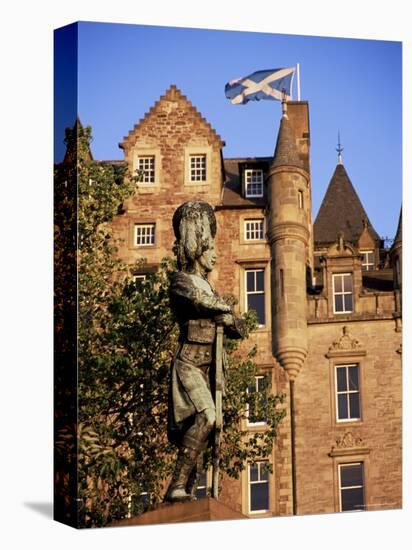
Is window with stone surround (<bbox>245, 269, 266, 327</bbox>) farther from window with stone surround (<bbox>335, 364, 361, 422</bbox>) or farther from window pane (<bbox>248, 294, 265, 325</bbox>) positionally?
window with stone surround (<bbox>335, 364, 361, 422</bbox>)

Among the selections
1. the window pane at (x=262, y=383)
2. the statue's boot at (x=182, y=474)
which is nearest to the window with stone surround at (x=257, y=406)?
the window pane at (x=262, y=383)

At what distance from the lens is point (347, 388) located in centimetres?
3459

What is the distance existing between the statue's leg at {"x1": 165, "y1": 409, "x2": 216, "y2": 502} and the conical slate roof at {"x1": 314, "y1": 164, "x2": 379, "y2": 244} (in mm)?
11536

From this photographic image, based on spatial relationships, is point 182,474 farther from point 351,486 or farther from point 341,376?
point 341,376

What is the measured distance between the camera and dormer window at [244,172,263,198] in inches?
1298

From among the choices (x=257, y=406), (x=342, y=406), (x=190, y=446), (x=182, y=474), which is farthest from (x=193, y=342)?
(x=342, y=406)

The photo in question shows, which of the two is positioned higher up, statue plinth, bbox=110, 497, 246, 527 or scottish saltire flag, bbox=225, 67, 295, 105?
scottish saltire flag, bbox=225, 67, 295, 105

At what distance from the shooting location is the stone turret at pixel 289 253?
3331cm

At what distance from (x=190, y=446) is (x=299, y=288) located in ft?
43.7

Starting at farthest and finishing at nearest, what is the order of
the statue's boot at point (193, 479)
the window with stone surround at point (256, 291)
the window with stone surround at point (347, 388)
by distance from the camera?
1. the window with stone surround at point (347, 388)
2. the window with stone surround at point (256, 291)
3. the statue's boot at point (193, 479)

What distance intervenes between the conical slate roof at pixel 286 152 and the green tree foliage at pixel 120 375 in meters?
3.23

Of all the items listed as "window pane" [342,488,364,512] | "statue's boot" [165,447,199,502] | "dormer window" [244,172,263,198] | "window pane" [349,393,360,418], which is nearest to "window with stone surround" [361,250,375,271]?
"dormer window" [244,172,263,198]

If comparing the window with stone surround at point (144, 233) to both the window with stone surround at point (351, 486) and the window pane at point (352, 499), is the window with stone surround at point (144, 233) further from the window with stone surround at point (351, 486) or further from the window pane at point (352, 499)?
the window pane at point (352, 499)

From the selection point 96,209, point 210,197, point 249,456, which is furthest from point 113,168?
point 249,456
